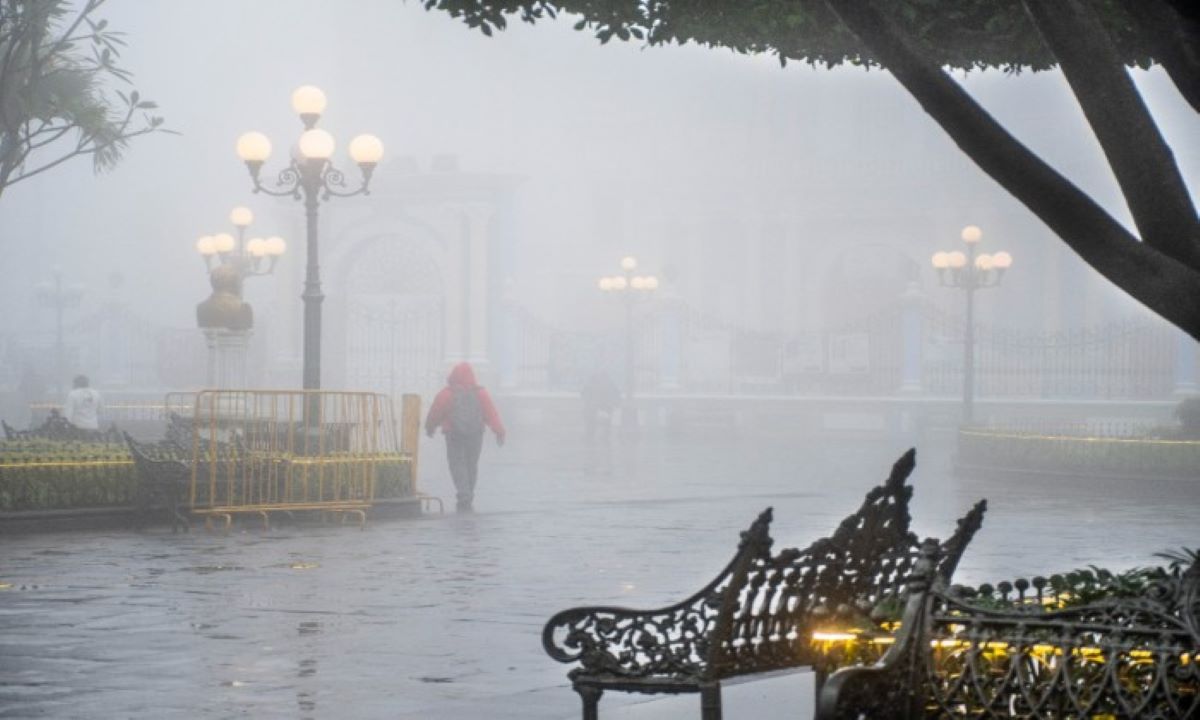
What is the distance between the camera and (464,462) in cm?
2136

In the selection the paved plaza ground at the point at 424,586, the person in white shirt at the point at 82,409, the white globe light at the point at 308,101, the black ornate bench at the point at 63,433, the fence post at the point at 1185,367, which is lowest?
the paved plaza ground at the point at 424,586

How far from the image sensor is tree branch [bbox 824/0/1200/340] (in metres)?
5.73

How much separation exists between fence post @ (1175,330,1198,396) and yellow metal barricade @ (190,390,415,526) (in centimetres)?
2547

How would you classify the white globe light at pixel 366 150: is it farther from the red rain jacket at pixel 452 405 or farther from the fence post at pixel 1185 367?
the fence post at pixel 1185 367

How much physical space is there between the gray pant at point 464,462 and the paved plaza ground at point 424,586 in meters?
0.62

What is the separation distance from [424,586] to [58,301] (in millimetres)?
39235

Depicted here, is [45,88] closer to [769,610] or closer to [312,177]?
[312,177]

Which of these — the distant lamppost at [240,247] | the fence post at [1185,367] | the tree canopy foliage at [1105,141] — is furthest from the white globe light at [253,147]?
the fence post at [1185,367]

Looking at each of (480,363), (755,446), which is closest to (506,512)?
(755,446)

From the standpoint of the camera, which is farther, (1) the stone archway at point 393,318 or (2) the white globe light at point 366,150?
(1) the stone archway at point 393,318

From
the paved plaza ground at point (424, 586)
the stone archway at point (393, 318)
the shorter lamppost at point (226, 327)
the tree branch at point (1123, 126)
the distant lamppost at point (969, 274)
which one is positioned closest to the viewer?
the tree branch at point (1123, 126)

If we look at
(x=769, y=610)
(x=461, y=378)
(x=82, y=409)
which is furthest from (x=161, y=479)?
(x=769, y=610)

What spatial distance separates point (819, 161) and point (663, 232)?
5.16 m

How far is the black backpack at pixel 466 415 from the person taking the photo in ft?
70.0
